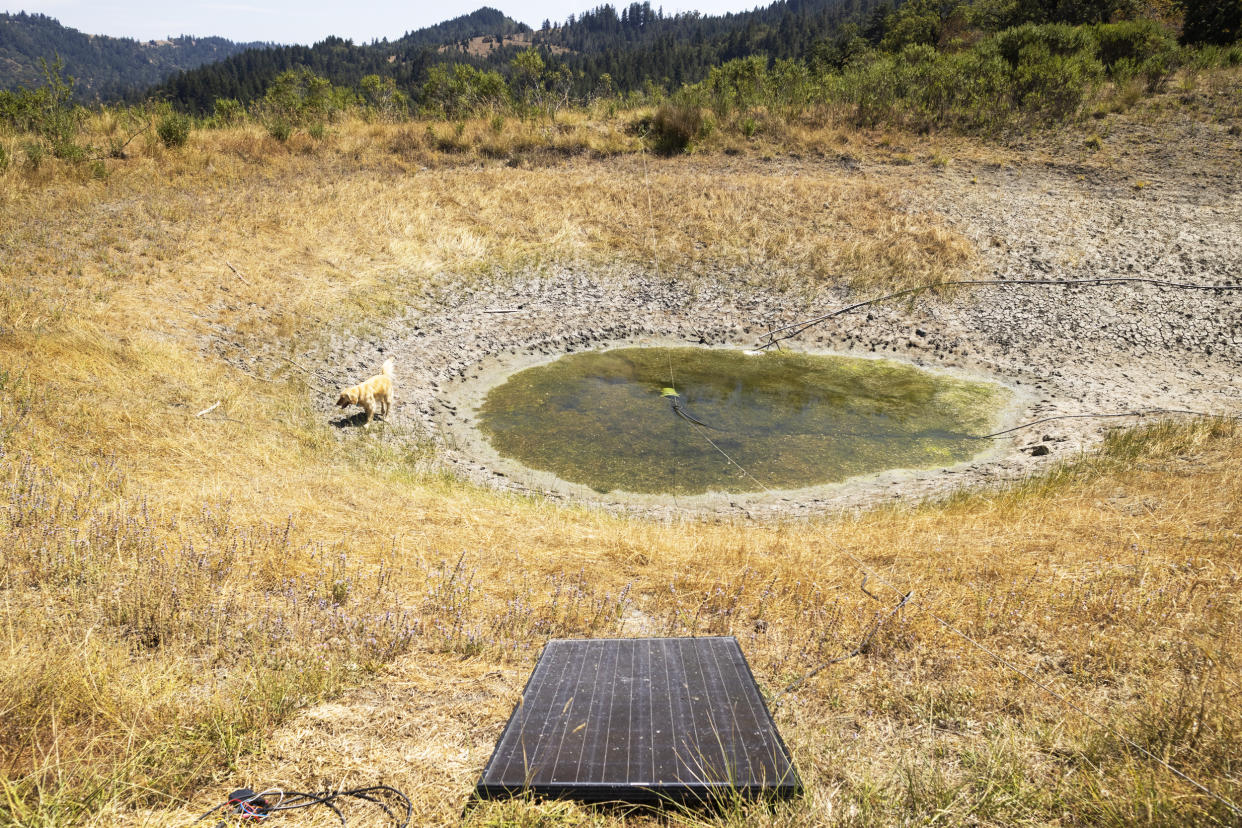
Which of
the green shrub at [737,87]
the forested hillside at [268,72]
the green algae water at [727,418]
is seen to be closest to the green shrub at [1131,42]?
the green shrub at [737,87]

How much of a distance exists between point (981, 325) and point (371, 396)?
10.5 meters

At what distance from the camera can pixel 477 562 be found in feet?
16.1

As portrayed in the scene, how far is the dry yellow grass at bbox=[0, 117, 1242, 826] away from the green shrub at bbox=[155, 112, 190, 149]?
6.14 meters

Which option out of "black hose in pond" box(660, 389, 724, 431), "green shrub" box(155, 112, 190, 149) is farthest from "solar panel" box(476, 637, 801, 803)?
"green shrub" box(155, 112, 190, 149)

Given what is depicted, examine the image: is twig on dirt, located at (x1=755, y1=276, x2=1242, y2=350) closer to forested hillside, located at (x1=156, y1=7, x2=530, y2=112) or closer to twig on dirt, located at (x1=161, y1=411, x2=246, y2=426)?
twig on dirt, located at (x1=161, y1=411, x2=246, y2=426)

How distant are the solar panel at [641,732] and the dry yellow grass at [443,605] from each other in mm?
121

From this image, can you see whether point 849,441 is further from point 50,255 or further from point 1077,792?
point 50,255

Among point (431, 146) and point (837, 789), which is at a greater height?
point (431, 146)

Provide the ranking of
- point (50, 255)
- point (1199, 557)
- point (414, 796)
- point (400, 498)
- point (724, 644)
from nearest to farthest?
1. point (414, 796)
2. point (724, 644)
3. point (1199, 557)
4. point (400, 498)
5. point (50, 255)

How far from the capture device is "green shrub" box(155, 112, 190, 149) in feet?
49.1

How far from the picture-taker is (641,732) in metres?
2.66

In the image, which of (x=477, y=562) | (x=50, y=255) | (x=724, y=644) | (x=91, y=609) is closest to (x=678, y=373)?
(x=477, y=562)

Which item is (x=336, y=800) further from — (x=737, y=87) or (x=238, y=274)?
(x=737, y=87)

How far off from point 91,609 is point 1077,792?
467 centimetres
